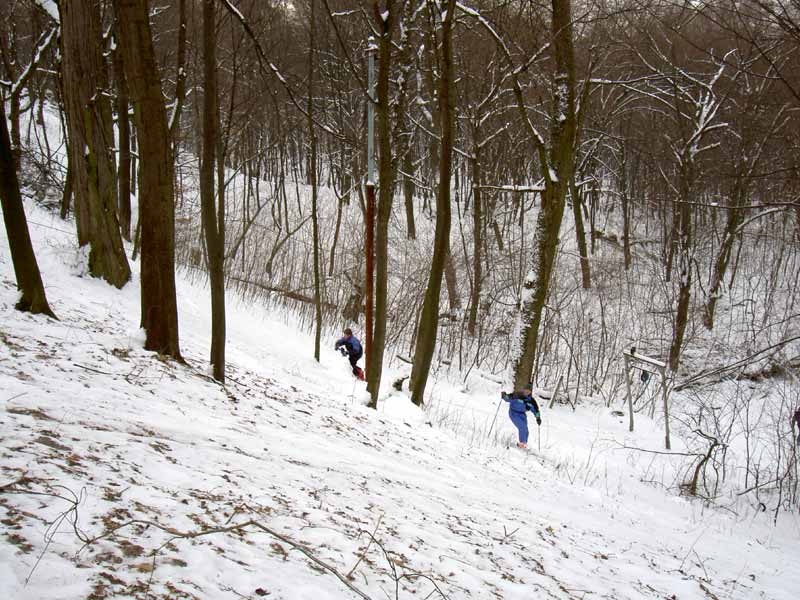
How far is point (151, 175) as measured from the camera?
4980 millimetres

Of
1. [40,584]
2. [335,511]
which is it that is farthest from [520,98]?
[40,584]

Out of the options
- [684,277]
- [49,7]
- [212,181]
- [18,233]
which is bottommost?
[684,277]

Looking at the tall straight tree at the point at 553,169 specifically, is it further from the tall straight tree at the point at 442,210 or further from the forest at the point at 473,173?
the tall straight tree at the point at 442,210

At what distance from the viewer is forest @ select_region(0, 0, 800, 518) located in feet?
17.4

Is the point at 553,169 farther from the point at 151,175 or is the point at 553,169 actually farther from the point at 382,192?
the point at 151,175

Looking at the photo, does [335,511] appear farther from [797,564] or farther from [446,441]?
[797,564]

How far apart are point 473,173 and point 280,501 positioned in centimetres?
1321

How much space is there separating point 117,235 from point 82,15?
333cm

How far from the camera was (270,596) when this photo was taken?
6.99 feet

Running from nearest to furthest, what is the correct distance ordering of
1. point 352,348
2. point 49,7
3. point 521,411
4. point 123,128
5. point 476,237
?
point 521,411 < point 49,7 < point 352,348 < point 123,128 < point 476,237

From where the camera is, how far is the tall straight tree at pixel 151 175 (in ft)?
15.4

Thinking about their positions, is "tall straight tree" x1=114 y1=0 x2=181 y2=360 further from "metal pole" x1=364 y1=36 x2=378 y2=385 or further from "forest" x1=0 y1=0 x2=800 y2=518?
"metal pole" x1=364 y1=36 x2=378 y2=385

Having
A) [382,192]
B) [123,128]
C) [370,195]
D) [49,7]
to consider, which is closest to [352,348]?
[370,195]

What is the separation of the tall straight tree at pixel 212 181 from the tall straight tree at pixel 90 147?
426 cm
